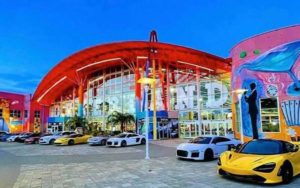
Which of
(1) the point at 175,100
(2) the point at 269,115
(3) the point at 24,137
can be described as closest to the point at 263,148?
(2) the point at 269,115

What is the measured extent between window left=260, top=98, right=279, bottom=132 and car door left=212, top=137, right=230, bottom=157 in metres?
7.93

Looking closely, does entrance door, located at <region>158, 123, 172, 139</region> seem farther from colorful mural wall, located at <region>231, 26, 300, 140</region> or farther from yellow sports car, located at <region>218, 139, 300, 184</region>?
yellow sports car, located at <region>218, 139, 300, 184</region>

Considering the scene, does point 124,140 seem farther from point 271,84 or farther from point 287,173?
point 287,173

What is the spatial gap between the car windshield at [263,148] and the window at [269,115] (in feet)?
43.3

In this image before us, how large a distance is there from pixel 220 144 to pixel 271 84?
9.64m

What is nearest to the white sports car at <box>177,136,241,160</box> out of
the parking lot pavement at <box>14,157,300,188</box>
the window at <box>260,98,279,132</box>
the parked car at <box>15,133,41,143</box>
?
the parking lot pavement at <box>14,157,300,188</box>

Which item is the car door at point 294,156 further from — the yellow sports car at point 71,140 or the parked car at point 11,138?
the parked car at point 11,138

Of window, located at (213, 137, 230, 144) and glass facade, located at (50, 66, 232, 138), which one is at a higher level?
glass facade, located at (50, 66, 232, 138)

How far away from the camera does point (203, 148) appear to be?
13.7 metres

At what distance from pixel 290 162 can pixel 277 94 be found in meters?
14.3

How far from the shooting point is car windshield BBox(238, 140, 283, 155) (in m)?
8.88

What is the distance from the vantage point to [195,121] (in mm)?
35469

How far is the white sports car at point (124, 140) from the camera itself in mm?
24219

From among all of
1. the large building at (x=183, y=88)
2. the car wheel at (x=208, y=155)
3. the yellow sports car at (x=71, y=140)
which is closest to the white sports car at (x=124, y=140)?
the yellow sports car at (x=71, y=140)
